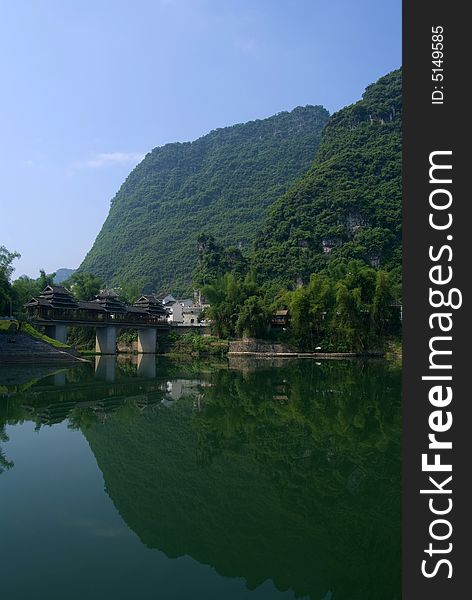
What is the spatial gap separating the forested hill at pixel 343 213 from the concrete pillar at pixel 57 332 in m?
39.1

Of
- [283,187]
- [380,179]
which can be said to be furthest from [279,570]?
[283,187]

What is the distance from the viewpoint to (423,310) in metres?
5.01

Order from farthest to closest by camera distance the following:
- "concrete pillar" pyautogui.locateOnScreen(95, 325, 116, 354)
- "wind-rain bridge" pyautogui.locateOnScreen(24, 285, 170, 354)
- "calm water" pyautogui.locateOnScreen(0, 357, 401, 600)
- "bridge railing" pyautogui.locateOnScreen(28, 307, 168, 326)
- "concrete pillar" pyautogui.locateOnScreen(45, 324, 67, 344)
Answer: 1. "concrete pillar" pyautogui.locateOnScreen(95, 325, 116, 354)
2. "concrete pillar" pyautogui.locateOnScreen(45, 324, 67, 344)
3. "wind-rain bridge" pyautogui.locateOnScreen(24, 285, 170, 354)
4. "bridge railing" pyautogui.locateOnScreen(28, 307, 168, 326)
5. "calm water" pyautogui.locateOnScreen(0, 357, 401, 600)

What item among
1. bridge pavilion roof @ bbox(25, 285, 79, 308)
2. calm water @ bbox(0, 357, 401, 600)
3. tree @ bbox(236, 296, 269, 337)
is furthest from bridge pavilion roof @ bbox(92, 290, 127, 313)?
calm water @ bbox(0, 357, 401, 600)

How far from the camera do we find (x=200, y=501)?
868cm

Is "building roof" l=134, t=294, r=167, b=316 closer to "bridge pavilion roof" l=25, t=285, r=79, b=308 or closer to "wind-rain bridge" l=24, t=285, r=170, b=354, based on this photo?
"wind-rain bridge" l=24, t=285, r=170, b=354

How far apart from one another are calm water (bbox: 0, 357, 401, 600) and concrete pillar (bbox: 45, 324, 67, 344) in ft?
84.0

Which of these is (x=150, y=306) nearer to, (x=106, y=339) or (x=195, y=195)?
(x=106, y=339)

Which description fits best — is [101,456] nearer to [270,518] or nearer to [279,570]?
[270,518]

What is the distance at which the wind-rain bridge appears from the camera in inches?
1703

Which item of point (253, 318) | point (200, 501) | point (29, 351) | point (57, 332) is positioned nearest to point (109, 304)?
point (57, 332)

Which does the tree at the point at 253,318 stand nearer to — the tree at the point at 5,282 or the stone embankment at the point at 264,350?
the stone embankment at the point at 264,350

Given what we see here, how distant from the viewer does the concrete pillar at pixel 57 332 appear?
1713 inches

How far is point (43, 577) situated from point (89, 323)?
41851mm
